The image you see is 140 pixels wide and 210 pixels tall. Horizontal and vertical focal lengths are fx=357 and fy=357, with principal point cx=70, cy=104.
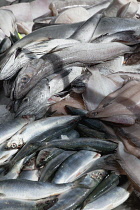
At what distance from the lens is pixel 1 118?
A: 380 centimetres

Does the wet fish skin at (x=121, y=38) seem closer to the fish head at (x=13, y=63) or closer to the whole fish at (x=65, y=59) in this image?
the whole fish at (x=65, y=59)

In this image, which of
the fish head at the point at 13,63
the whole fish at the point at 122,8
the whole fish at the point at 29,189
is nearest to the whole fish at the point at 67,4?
the whole fish at the point at 122,8

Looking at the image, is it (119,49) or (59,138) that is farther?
(119,49)

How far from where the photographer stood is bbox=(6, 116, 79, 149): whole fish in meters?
3.18

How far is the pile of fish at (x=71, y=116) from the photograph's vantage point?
2787 mm

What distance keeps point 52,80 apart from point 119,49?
3.13 feet

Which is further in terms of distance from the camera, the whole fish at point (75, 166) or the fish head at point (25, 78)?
the fish head at point (25, 78)

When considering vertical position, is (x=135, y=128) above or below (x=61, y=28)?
below

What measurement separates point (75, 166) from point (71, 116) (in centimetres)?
62

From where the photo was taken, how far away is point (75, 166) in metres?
2.95

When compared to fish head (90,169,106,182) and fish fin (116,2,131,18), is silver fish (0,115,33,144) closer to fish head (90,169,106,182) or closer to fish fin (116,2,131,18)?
fish head (90,169,106,182)

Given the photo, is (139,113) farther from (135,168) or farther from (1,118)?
(1,118)

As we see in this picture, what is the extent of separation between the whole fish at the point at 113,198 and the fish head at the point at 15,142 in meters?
0.85

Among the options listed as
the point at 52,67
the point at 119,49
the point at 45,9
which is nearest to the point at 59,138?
the point at 52,67
